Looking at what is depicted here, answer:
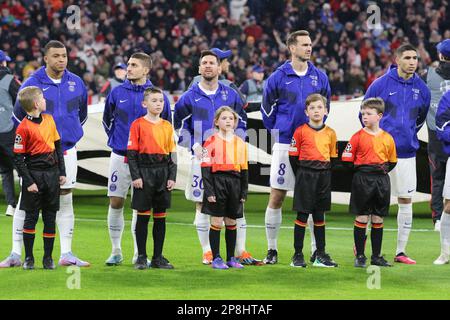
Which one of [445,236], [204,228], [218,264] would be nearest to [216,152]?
[204,228]

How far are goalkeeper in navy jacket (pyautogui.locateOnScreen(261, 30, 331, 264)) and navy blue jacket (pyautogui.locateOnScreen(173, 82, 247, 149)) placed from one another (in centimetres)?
33

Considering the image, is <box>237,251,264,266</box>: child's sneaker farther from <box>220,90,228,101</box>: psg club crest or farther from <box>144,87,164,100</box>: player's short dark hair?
<box>144,87,164,100</box>: player's short dark hair

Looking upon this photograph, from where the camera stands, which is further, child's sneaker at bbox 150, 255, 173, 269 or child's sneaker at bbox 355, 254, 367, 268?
child's sneaker at bbox 355, 254, 367, 268

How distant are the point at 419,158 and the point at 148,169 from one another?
5.60 meters

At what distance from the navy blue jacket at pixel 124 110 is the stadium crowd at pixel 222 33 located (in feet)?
41.0

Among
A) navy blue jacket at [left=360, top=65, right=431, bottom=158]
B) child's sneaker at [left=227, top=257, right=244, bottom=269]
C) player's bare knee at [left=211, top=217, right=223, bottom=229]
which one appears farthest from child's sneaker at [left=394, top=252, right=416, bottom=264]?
player's bare knee at [left=211, top=217, right=223, bottom=229]

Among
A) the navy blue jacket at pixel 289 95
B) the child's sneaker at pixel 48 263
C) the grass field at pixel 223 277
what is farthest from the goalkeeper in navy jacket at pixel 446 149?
the child's sneaker at pixel 48 263

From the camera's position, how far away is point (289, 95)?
380 inches

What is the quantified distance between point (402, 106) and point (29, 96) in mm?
3633

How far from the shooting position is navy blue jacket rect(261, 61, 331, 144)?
9.62m

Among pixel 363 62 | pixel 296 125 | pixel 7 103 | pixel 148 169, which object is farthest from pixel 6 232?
pixel 363 62

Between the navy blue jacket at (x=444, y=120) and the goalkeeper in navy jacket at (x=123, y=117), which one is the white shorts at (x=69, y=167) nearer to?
the goalkeeper in navy jacket at (x=123, y=117)

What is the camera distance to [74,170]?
9492 mm

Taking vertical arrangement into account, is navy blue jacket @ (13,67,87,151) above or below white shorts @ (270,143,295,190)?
above
